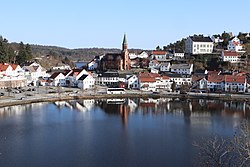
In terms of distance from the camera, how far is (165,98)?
18.9 m

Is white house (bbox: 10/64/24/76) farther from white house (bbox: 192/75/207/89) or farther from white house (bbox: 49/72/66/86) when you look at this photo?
white house (bbox: 192/75/207/89)

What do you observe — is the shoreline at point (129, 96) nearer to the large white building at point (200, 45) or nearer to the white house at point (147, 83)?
the white house at point (147, 83)

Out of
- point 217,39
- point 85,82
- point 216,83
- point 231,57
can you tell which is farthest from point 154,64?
point 217,39

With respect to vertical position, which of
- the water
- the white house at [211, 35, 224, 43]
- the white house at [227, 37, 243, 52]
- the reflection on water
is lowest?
the water

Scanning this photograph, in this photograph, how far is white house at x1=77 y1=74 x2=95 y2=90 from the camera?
21641mm

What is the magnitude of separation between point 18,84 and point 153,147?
15423 millimetres

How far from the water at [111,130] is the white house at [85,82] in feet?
14.6

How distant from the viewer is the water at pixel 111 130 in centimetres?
802

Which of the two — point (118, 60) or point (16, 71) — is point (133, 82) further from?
point (16, 71)

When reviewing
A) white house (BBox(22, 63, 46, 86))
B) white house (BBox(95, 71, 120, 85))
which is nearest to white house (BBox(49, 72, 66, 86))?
white house (BBox(22, 63, 46, 86))

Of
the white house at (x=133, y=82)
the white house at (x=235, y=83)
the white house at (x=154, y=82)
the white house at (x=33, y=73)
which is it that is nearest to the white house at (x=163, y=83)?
the white house at (x=154, y=82)

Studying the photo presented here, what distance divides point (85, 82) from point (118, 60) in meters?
5.67

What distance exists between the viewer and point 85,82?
21703 millimetres

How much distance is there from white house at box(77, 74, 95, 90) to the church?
4615 millimetres
